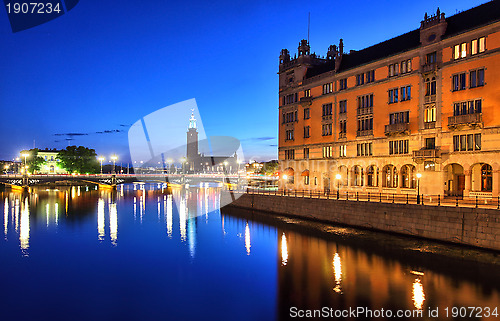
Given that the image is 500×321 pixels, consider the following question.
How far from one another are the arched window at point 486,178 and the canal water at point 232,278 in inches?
569

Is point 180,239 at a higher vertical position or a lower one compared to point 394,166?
lower

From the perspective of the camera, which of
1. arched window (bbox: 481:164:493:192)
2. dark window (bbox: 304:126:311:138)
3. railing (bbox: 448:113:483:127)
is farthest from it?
dark window (bbox: 304:126:311:138)

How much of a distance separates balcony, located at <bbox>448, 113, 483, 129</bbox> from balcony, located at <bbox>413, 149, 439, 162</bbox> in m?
3.62

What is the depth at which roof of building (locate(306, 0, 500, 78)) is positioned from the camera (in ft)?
145

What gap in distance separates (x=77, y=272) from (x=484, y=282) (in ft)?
103

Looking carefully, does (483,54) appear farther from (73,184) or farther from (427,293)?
(73,184)

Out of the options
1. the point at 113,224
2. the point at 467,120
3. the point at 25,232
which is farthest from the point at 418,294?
the point at 25,232

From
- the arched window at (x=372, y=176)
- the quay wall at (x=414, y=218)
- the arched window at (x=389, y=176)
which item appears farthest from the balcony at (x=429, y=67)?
the quay wall at (x=414, y=218)

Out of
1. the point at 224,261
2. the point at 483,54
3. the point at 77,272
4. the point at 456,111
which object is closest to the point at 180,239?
the point at 224,261

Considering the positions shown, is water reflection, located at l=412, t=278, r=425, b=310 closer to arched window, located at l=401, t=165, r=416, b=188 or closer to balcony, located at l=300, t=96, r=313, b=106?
arched window, located at l=401, t=165, r=416, b=188

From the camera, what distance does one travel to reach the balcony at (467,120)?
139 ft

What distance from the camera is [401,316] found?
70.3 feet

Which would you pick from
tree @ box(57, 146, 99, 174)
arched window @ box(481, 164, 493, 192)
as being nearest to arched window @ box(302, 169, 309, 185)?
arched window @ box(481, 164, 493, 192)

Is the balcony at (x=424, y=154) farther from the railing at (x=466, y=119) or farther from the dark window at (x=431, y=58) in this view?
the dark window at (x=431, y=58)
